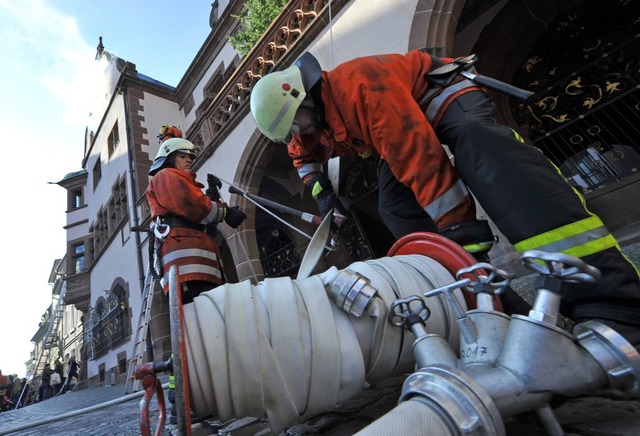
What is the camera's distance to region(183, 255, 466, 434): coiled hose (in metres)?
0.97

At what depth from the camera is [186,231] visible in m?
3.01

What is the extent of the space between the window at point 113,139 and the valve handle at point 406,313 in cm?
1577

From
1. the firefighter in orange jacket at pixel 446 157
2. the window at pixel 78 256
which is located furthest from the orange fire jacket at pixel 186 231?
the window at pixel 78 256

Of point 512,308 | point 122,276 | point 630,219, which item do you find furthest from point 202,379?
point 122,276

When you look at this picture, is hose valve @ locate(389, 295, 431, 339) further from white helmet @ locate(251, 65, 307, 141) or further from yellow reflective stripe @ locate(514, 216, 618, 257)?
white helmet @ locate(251, 65, 307, 141)

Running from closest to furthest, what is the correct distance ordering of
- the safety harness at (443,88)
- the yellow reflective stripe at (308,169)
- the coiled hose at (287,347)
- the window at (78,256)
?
the coiled hose at (287,347) < the safety harness at (443,88) < the yellow reflective stripe at (308,169) < the window at (78,256)

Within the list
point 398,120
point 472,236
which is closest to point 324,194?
point 398,120

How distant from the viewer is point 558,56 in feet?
15.9

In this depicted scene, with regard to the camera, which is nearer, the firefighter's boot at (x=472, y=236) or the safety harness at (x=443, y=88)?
the firefighter's boot at (x=472, y=236)

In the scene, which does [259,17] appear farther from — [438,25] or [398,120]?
[398,120]

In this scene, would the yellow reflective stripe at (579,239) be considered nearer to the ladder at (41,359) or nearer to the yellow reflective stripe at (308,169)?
the yellow reflective stripe at (308,169)

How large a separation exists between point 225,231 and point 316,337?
588cm

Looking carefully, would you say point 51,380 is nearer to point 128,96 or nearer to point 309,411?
point 128,96

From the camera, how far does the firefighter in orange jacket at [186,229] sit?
9.36ft
